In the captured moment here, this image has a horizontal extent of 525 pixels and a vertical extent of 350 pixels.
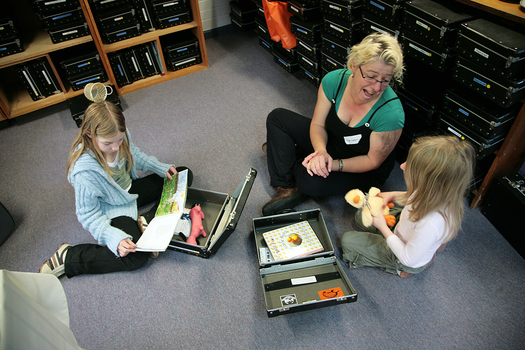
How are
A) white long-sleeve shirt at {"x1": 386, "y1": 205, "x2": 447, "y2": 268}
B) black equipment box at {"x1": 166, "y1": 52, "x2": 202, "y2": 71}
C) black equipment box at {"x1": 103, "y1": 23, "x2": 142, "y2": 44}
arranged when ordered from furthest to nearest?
1. black equipment box at {"x1": 166, "y1": 52, "x2": 202, "y2": 71}
2. black equipment box at {"x1": 103, "y1": 23, "x2": 142, "y2": 44}
3. white long-sleeve shirt at {"x1": 386, "y1": 205, "x2": 447, "y2": 268}

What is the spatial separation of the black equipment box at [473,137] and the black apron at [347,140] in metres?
0.30

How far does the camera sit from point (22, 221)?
1.90m

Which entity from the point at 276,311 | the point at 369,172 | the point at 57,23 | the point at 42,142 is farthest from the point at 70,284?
the point at 57,23

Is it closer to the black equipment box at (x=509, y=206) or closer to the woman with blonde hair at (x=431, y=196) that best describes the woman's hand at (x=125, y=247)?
the woman with blonde hair at (x=431, y=196)

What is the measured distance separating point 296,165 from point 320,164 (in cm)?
23

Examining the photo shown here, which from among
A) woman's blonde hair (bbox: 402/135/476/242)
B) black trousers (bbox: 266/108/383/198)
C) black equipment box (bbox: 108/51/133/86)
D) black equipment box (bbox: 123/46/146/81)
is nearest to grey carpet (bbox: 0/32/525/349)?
black trousers (bbox: 266/108/383/198)

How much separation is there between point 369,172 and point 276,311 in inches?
35.4

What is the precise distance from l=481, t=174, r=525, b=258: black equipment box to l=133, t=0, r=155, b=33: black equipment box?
2768 millimetres

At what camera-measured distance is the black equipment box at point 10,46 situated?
229 centimetres

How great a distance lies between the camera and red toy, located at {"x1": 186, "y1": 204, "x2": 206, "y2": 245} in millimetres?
1662

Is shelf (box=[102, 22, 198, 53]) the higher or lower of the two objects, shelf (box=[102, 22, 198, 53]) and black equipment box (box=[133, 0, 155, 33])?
the lower

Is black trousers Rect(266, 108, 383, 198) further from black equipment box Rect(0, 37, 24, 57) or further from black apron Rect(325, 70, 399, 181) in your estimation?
black equipment box Rect(0, 37, 24, 57)

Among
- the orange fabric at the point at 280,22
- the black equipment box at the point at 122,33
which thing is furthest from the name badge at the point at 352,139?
the black equipment box at the point at 122,33

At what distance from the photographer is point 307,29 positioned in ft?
7.72
